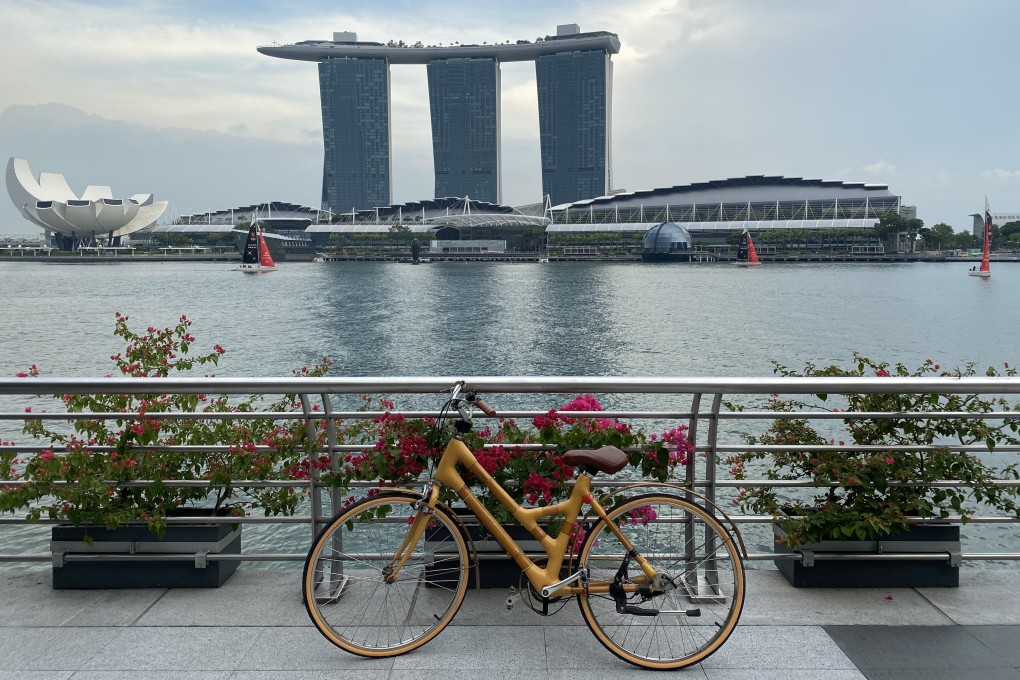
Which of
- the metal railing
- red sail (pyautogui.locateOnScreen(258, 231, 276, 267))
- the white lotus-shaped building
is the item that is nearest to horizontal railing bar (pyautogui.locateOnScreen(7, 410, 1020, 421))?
the metal railing

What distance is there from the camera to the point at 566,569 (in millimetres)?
3643

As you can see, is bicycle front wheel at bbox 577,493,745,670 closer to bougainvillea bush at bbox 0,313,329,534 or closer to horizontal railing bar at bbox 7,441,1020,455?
horizontal railing bar at bbox 7,441,1020,455

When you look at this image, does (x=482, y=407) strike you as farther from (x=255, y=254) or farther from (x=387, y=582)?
(x=255, y=254)

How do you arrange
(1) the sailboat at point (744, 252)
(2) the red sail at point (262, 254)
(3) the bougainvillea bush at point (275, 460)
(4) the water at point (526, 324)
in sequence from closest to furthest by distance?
(3) the bougainvillea bush at point (275, 460), (4) the water at point (526, 324), (2) the red sail at point (262, 254), (1) the sailboat at point (744, 252)

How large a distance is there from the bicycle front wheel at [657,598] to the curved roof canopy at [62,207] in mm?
174674

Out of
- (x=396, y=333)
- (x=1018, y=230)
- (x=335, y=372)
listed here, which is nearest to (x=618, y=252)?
(x=1018, y=230)

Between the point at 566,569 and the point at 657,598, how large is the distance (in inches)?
16.6

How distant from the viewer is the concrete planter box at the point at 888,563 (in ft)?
14.2

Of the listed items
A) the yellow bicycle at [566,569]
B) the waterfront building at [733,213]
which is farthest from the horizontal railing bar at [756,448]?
the waterfront building at [733,213]

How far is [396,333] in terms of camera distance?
42625 millimetres

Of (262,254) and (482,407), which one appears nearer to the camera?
(482,407)

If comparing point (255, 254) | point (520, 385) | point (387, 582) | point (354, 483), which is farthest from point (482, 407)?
point (255, 254)

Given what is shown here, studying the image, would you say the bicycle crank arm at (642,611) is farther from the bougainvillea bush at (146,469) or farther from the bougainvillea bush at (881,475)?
the bougainvillea bush at (146,469)

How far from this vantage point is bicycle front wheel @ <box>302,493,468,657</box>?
11.9ft
